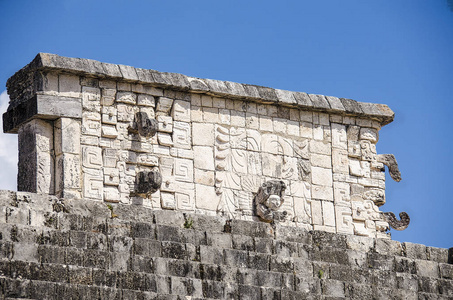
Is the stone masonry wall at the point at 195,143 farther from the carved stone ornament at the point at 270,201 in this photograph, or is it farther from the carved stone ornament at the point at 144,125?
the carved stone ornament at the point at 270,201

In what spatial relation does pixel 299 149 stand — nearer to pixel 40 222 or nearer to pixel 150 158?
pixel 150 158

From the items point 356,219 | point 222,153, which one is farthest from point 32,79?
point 356,219

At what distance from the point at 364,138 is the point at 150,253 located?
657cm

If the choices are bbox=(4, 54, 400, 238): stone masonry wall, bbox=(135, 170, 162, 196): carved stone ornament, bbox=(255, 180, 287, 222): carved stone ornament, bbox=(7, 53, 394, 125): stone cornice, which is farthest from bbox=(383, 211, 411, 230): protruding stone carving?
bbox=(135, 170, 162, 196): carved stone ornament

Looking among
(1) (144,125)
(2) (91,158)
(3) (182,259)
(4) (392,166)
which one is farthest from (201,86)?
(3) (182,259)

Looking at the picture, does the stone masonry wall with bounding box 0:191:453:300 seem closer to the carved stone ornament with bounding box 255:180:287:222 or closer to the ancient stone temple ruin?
the ancient stone temple ruin

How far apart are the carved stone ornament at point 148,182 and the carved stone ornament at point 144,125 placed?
2.09 ft

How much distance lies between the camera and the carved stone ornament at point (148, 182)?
18578mm

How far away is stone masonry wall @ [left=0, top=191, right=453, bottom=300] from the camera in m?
14.8

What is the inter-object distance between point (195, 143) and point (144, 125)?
112 cm

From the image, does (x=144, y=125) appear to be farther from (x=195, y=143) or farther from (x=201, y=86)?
(x=201, y=86)

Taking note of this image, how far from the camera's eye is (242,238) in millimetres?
17328

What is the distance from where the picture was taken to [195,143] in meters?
19.6

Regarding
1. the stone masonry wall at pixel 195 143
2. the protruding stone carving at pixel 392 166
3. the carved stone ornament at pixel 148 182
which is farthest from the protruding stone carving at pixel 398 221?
the carved stone ornament at pixel 148 182
